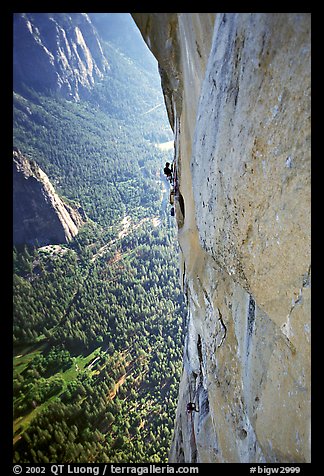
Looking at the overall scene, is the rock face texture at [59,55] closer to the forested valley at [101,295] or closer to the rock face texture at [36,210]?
the forested valley at [101,295]

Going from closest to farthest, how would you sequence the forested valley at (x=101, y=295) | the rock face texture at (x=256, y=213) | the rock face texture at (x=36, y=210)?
1. the rock face texture at (x=256, y=213)
2. the forested valley at (x=101, y=295)
3. the rock face texture at (x=36, y=210)

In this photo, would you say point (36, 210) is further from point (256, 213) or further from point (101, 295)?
point (256, 213)

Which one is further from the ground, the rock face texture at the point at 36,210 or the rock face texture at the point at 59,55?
the rock face texture at the point at 59,55

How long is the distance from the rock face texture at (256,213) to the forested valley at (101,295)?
13428mm

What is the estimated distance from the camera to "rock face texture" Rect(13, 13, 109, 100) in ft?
205

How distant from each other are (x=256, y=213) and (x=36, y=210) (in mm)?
50426

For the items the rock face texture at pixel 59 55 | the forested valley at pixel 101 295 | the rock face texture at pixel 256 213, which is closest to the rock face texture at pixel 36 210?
the forested valley at pixel 101 295

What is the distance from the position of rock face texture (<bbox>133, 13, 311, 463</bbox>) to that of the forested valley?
1343 cm

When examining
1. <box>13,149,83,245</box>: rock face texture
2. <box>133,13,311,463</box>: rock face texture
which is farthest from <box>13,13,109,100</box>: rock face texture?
<box>133,13,311,463</box>: rock face texture

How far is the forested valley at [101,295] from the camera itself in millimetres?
25922

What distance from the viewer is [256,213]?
2.28 m

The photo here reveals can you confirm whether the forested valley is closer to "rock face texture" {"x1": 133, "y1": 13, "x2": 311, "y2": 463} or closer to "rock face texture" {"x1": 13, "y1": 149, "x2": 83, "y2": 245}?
"rock face texture" {"x1": 13, "y1": 149, "x2": 83, "y2": 245}
